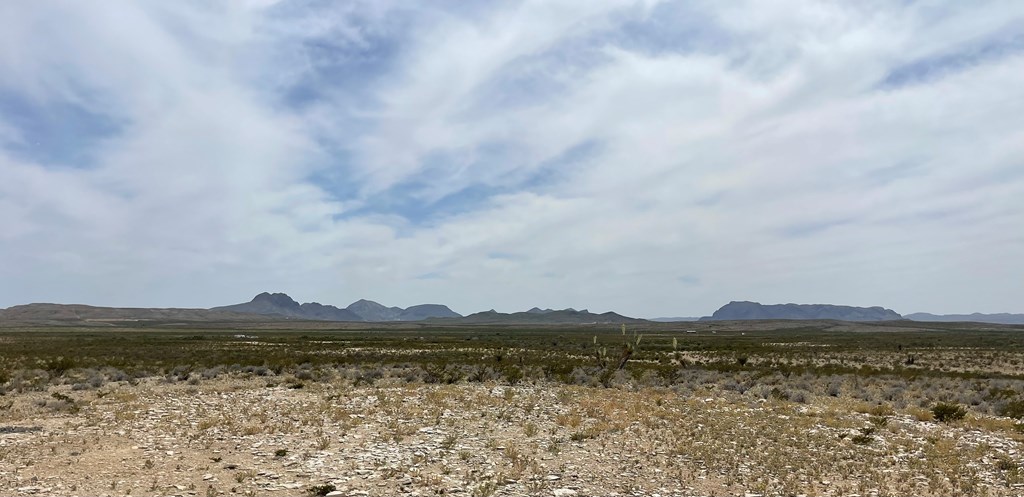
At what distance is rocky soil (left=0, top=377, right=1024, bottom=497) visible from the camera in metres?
11.4

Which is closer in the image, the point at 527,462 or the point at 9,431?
the point at 527,462

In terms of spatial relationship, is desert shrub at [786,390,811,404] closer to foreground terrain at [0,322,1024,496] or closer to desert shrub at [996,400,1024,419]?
foreground terrain at [0,322,1024,496]

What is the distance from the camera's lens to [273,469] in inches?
480

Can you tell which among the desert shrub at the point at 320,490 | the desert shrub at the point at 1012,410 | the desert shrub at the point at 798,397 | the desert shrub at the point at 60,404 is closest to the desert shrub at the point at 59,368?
the desert shrub at the point at 60,404

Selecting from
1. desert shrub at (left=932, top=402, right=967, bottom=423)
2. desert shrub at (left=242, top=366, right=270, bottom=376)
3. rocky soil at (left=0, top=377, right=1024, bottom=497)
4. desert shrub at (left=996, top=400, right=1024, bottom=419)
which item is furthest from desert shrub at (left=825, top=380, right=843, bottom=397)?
desert shrub at (left=242, top=366, right=270, bottom=376)

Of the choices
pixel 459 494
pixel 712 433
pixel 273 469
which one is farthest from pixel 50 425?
pixel 712 433

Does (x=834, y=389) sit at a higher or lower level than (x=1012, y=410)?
lower

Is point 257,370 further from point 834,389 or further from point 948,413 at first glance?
point 948,413

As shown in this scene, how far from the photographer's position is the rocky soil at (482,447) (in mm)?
11406

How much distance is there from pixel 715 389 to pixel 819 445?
42.4 feet

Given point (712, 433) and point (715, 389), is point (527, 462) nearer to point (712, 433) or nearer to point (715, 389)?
point (712, 433)

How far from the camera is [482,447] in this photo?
48.5 ft

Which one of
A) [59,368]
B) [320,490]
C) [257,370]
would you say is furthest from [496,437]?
[59,368]

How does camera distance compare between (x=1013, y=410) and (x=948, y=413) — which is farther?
(x=1013, y=410)
